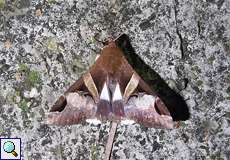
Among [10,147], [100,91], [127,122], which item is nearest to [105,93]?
[100,91]

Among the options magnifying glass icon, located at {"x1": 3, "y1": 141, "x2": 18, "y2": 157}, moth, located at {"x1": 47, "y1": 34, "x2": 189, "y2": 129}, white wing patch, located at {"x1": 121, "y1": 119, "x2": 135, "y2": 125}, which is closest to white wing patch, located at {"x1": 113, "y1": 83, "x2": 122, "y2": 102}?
moth, located at {"x1": 47, "y1": 34, "x2": 189, "y2": 129}

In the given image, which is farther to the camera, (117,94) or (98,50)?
(98,50)

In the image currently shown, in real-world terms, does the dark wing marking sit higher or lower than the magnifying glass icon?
higher

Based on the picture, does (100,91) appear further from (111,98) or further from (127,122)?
(127,122)

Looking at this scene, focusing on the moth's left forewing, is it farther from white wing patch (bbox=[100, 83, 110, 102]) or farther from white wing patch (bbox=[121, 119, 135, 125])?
white wing patch (bbox=[100, 83, 110, 102])

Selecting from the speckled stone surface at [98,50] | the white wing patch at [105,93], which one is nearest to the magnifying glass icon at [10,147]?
the speckled stone surface at [98,50]

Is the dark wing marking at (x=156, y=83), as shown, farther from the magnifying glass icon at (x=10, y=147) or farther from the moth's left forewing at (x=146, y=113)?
the magnifying glass icon at (x=10, y=147)

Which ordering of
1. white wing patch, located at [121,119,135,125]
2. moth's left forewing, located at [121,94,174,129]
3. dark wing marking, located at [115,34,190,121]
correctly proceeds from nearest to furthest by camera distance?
1. moth's left forewing, located at [121,94,174,129]
2. white wing patch, located at [121,119,135,125]
3. dark wing marking, located at [115,34,190,121]

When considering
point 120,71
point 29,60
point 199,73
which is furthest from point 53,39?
point 199,73
